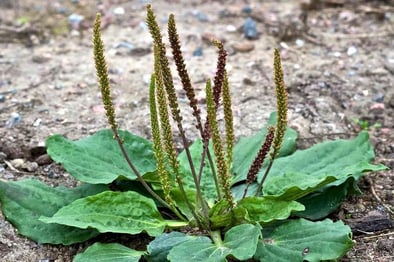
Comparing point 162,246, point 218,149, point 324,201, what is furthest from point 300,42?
point 162,246

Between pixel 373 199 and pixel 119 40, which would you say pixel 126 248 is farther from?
pixel 119 40

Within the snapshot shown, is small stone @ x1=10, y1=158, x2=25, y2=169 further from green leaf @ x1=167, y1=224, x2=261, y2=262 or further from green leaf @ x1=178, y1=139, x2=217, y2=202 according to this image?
green leaf @ x1=167, y1=224, x2=261, y2=262

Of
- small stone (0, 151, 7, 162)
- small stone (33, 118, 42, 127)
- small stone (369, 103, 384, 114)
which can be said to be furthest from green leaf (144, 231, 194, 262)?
small stone (369, 103, 384, 114)

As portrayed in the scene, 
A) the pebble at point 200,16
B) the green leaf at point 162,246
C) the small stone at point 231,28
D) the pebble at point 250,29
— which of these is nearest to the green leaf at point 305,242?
the green leaf at point 162,246

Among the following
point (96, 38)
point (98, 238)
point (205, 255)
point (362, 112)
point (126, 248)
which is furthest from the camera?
point (362, 112)

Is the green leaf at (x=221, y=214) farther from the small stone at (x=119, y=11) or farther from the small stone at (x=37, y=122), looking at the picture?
the small stone at (x=119, y=11)

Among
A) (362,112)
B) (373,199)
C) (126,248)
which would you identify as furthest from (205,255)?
(362,112)
